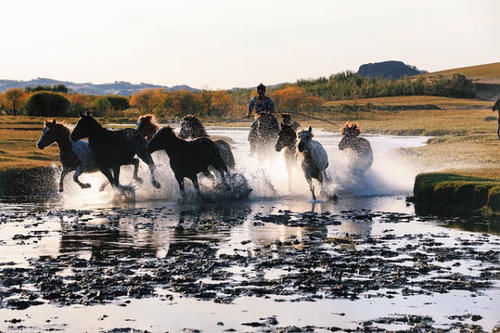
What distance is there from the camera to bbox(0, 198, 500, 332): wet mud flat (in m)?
10.5

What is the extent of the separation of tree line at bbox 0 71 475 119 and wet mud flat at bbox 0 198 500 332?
230ft

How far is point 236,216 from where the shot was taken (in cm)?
2050

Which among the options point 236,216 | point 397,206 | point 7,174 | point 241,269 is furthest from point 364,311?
point 7,174

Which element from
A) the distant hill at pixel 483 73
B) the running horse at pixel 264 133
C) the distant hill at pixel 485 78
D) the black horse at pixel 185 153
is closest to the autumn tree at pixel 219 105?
the distant hill at pixel 485 78

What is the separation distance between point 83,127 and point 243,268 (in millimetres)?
11220

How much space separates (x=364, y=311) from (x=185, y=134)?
1521 cm

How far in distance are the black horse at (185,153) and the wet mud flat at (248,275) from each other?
3.57m

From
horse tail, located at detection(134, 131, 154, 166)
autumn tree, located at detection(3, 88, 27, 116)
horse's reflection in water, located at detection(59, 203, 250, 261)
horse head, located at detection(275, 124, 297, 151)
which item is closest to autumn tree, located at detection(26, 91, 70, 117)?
autumn tree, located at detection(3, 88, 27, 116)

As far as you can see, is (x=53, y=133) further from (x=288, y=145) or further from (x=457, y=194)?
(x=457, y=194)

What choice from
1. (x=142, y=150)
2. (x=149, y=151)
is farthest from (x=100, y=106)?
(x=149, y=151)

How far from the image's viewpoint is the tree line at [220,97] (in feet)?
310

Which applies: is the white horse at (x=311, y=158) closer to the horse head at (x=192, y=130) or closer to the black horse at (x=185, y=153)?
the black horse at (x=185, y=153)

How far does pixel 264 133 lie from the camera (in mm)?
27156

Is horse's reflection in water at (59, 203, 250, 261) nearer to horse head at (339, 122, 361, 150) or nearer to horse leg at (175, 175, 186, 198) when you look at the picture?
horse leg at (175, 175, 186, 198)
